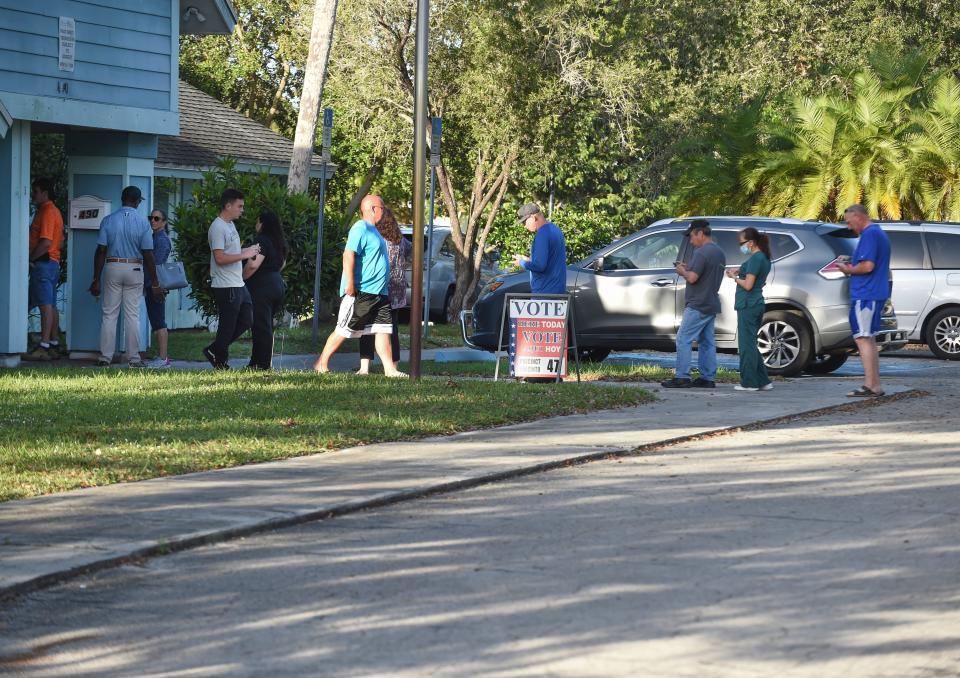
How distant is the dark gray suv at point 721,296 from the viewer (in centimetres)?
1733

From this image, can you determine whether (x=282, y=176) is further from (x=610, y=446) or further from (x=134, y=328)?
(x=610, y=446)

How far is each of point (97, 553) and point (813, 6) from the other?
132ft

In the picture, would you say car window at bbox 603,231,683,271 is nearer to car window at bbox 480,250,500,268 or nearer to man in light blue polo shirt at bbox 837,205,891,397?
man in light blue polo shirt at bbox 837,205,891,397

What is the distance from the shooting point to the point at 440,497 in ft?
29.0

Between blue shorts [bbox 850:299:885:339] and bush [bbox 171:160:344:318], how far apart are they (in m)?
7.31

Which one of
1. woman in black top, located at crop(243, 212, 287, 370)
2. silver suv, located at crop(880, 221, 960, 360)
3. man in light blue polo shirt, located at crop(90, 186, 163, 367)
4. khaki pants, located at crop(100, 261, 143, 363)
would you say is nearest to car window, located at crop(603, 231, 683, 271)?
silver suv, located at crop(880, 221, 960, 360)

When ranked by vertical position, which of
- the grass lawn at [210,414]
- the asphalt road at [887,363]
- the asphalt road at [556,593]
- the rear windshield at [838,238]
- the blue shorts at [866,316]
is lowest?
the asphalt road at [556,593]

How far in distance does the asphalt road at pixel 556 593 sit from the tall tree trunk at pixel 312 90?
43.4 feet

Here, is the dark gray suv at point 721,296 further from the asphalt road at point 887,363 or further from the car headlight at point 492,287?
the asphalt road at point 887,363

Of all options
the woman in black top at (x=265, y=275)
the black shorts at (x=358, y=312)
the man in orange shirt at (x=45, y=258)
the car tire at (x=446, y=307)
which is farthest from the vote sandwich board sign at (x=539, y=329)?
the car tire at (x=446, y=307)

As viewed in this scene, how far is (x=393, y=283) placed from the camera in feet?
50.9

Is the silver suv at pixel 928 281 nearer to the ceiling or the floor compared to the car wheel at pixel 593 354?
nearer to the ceiling

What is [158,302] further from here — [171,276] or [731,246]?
[731,246]

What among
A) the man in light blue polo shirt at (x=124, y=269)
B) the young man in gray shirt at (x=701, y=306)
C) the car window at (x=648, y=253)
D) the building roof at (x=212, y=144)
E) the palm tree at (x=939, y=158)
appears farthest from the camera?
the palm tree at (x=939, y=158)
